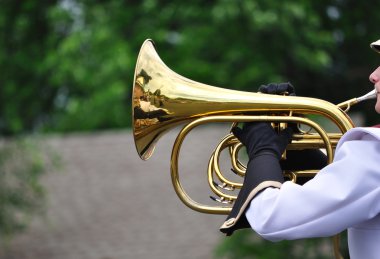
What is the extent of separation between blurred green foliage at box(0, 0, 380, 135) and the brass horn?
5531 mm

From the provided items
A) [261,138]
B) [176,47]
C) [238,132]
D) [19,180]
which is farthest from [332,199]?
[176,47]

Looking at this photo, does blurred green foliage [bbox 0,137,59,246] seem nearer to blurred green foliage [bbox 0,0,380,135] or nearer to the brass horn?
blurred green foliage [bbox 0,0,380,135]

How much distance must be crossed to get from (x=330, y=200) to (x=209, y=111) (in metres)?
0.63

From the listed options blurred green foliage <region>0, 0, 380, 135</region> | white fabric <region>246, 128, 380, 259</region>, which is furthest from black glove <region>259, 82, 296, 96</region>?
blurred green foliage <region>0, 0, 380, 135</region>

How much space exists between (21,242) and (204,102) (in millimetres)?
8677

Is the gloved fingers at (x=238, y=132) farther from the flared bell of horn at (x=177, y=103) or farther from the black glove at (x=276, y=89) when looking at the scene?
the black glove at (x=276, y=89)

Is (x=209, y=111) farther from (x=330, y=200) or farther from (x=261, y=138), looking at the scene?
(x=330, y=200)

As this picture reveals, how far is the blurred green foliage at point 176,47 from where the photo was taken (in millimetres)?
9250

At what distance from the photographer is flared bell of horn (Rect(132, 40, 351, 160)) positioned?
3.14m

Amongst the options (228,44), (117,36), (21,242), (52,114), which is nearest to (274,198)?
(228,44)

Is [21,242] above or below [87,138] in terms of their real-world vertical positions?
below

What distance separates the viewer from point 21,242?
11602 mm

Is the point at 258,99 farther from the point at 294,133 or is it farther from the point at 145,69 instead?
the point at 145,69

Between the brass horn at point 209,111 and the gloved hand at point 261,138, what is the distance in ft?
0.11
